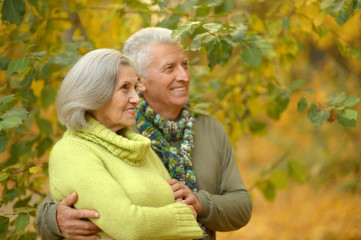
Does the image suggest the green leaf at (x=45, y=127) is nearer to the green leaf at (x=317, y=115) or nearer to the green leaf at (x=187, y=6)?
the green leaf at (x=187, y=6)

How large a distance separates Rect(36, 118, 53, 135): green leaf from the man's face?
2.83 feet

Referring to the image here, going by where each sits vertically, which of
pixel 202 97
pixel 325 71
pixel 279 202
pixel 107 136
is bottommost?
pixel 279 202

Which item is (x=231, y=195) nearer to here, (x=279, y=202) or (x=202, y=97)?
(x=202, y=97)

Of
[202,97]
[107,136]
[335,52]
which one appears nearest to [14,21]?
[107,136]

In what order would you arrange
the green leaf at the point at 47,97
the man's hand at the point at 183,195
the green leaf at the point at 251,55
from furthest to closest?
1. the green leaf at the point at 47,97
2. the green leaf at the point at 251,55
3. the man's hand at the point at 183,195

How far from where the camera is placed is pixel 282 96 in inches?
129

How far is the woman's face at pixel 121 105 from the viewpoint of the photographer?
6.02 ft

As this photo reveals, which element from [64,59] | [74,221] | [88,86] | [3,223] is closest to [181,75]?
[64,59]

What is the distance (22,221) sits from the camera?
7.41ft

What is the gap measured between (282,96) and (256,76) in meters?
0.42

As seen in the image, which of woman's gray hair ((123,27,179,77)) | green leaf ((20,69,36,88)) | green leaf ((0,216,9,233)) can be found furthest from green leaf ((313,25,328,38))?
green leaf ((0,216,9,233))

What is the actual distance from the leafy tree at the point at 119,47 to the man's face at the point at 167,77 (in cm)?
12

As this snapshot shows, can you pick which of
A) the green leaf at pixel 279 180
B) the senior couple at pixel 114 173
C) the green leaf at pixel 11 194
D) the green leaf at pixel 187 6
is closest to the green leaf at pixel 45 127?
the green leaf at pixel 11 194

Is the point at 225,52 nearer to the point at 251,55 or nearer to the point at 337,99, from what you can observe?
the point at 251,55
